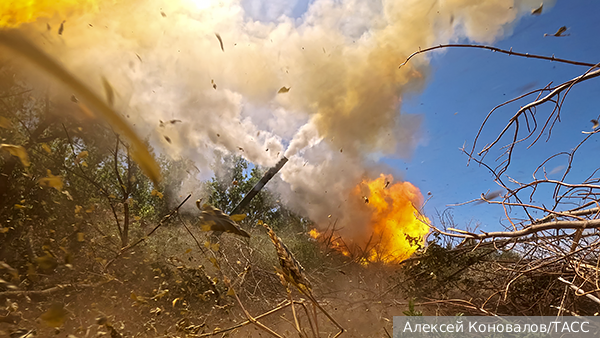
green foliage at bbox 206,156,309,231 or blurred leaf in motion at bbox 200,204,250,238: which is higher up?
green foliage at bbox 206,156,309,231

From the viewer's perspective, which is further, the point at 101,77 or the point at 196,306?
the point at 196,306

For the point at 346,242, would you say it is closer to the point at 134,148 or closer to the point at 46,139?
the point at 134,148

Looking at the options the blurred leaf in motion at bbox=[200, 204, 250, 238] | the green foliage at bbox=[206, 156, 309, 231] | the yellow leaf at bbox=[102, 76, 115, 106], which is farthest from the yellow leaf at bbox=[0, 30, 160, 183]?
the green foliage at bbox=[206, 156, 309, 231]

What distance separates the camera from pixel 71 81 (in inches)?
206

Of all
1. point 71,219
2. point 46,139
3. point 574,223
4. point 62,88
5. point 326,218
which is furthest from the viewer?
point 326,218

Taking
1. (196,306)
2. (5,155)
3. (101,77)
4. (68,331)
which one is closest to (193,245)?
(196,306)

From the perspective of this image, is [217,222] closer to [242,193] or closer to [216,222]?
[216,222]

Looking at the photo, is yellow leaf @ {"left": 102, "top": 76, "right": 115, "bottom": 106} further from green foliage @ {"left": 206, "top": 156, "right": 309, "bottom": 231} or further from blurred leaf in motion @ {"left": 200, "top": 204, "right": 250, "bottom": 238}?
green foliage @ {"left": 206, "top": 156, "right": 309, "bottom": 231}

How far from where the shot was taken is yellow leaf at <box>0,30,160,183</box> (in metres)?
4.54

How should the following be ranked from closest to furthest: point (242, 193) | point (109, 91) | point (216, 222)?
point (216, 222), point (109, 91), point (242, 193)

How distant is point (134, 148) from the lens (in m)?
6.57

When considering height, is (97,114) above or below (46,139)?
above

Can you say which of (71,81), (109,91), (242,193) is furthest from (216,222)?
(242,193)

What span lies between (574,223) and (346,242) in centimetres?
959
